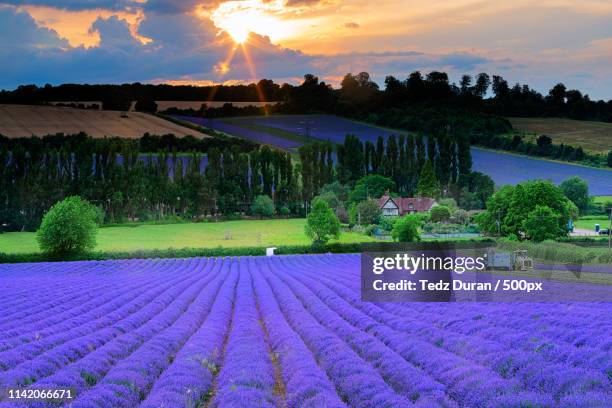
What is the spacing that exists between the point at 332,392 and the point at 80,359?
535 cm

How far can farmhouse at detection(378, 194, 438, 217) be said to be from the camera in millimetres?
83875

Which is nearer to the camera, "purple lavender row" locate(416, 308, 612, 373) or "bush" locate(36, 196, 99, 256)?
"purple lavender row" locate(416, 308, 612, 373)

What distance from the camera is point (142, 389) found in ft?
35.4

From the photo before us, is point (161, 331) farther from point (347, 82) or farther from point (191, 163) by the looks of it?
point (347, 82)

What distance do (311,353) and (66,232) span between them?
50284 millimetres

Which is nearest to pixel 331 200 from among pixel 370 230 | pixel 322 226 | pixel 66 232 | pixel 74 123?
pixel 370 230

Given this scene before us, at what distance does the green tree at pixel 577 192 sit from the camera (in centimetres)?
8162

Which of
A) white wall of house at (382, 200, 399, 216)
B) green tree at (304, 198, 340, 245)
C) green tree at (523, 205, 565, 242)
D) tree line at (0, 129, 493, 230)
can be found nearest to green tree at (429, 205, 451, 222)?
white wall of house at (382, 200, 399, 216)

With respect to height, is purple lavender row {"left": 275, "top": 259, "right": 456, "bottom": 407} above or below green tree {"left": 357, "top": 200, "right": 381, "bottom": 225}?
above

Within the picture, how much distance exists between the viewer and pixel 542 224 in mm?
61281

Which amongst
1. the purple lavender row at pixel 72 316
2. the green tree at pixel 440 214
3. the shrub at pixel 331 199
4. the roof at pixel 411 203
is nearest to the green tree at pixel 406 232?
the green tree at pixel 440 214

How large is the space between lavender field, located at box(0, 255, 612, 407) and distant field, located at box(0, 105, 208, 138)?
78503 mm

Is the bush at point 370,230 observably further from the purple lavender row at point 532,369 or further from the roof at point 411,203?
the purple lavender row at point 532,369

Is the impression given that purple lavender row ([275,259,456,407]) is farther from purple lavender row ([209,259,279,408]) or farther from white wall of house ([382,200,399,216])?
white wall of house ([382,200,399,216])
